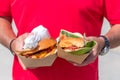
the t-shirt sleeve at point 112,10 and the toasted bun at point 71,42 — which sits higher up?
the t-shirt sleeve at point 112,10

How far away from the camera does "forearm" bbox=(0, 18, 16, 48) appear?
2.31 metres

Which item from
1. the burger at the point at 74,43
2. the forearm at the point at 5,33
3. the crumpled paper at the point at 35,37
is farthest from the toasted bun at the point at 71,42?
the forearm at the point at 5,33

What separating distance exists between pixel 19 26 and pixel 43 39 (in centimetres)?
31

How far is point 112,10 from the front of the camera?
2164 mm

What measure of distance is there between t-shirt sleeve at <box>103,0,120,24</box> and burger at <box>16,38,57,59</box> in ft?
1.34

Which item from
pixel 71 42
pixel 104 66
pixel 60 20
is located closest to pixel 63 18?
pixel 60 20

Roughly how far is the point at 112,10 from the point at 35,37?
489 millimetres

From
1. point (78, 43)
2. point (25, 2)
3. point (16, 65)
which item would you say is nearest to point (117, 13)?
point (78, 43)

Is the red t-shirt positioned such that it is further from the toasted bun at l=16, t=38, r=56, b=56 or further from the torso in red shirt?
the toasted bun at l=16, t=38, r=56, b=56

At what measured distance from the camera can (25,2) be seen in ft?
7.16

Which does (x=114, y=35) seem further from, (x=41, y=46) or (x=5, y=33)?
(x=5, y=33)

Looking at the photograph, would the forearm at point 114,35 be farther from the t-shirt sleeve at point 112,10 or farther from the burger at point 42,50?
the burger at point 42,50

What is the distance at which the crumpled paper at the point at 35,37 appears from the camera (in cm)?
193

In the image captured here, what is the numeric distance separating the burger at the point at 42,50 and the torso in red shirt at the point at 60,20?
201mm
